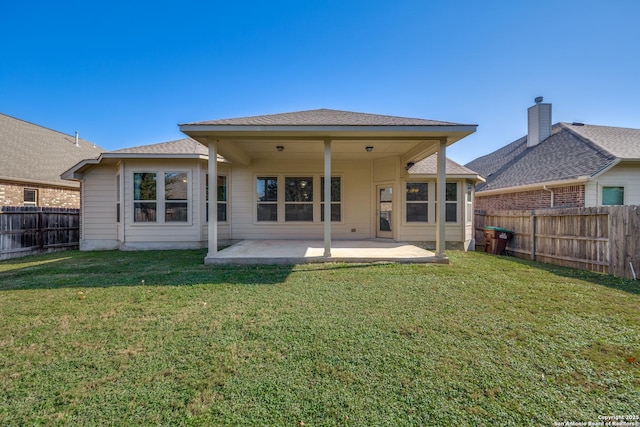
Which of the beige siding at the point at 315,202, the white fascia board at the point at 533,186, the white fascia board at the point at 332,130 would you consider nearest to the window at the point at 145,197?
the beige siding at the point at 315,202

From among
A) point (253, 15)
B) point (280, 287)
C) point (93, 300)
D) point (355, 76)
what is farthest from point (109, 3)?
point (280, 287)

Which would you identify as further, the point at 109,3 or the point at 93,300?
the point at 109,3

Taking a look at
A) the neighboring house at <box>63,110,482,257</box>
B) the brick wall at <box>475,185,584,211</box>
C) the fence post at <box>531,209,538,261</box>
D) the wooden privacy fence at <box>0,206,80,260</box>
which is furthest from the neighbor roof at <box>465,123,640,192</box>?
the wooden privacy fence at <box>0,206,80,260</box>

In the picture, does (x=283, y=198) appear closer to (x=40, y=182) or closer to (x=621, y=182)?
(x=40, y=182)

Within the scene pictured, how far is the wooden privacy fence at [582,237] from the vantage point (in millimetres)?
5609

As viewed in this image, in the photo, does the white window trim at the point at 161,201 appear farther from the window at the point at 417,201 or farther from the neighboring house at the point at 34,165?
the window at the point at 417,201

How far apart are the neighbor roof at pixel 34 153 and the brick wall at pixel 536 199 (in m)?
20.3

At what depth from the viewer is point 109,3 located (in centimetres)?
887

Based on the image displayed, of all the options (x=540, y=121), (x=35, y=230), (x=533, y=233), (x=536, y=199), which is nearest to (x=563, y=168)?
(x=536, y=199)

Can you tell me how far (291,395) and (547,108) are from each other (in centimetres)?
1830

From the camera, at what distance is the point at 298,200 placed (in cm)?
1004

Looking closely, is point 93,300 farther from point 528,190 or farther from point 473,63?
point 528,190

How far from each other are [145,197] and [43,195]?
6.78 metres

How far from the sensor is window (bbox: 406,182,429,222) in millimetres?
9453
